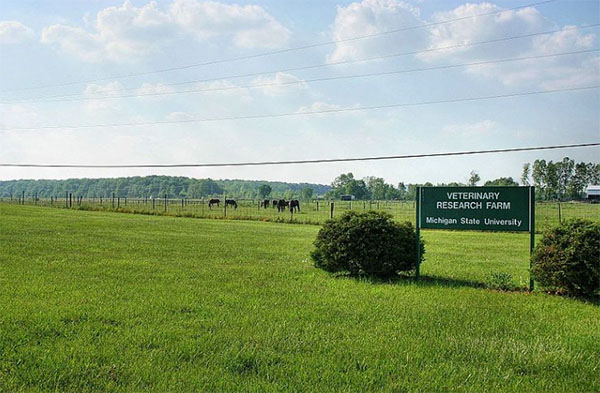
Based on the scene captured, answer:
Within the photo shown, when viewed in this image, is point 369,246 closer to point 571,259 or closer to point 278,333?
point 571,259

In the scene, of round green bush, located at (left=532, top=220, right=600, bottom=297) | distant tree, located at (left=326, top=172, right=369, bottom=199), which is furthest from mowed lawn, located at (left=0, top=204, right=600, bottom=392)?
distant tree, located at (left=326, top=172, right=369, bottom=199)

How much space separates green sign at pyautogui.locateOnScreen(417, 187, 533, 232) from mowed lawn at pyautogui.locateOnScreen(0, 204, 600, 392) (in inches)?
46.2

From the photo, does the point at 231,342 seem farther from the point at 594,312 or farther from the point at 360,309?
the point at 594,312

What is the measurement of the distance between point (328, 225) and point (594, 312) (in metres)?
4.85

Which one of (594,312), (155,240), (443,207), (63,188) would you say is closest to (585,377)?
(594,312)

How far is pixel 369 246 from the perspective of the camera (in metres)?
10.2

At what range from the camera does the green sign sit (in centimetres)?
975

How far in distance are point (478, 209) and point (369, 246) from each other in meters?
2.09

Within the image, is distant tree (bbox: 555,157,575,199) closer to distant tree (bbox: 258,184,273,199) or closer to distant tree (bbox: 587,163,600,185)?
distant tree (bbox: 587,163,600,185)

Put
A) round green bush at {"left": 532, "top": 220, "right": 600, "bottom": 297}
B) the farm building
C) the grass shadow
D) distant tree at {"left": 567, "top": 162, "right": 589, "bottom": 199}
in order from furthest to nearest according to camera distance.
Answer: distant tree at {"left": 567, "top": 162, "right": 589, "bottom": 199} → the farm building → the grass shadow → round green bush at {"left": 532, "top": 220, "right": 600, "bottom": 297}

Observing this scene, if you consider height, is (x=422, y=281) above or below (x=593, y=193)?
below

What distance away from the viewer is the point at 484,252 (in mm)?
16734

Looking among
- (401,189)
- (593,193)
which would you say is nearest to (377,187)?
(401,189)

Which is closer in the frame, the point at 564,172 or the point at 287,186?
the point at 564,172
